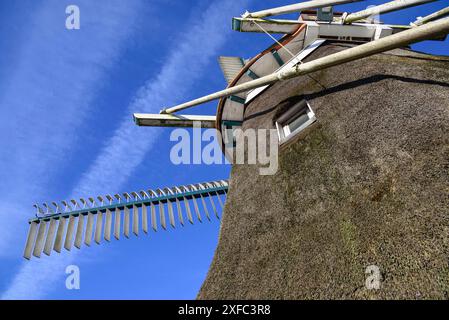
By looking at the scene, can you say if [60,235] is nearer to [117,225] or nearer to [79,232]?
[79,232]

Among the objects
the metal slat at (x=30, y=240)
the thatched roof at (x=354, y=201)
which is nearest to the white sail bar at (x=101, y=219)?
the metal slat at (x=30, y=240)

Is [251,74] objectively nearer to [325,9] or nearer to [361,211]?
[325,9]

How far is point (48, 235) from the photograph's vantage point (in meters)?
7.21

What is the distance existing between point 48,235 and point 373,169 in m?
6.91

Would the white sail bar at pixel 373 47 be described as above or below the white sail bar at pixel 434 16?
below

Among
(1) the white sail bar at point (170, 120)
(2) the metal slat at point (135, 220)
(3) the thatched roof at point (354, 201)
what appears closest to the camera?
(3) the thatched roof at point (354, 201)

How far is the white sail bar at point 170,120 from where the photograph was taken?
19.5ft

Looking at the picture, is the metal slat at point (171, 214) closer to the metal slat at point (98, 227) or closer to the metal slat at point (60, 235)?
the metal slat at point (98, 227)

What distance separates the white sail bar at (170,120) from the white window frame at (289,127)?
2022 millimetres

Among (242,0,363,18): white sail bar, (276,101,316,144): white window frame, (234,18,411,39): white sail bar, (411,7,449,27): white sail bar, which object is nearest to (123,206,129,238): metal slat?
(276,101,316,144): white window frame

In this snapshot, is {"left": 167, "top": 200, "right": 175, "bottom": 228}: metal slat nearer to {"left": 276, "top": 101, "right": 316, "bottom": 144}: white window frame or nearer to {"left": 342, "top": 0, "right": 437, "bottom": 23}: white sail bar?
{"left": 276, "top": 101, "right": 316, "bottom": 144}: white window frame

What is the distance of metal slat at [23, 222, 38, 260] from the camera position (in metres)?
6.70

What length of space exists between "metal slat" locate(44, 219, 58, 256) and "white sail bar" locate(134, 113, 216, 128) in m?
3.35

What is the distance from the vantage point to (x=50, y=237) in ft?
23.6
